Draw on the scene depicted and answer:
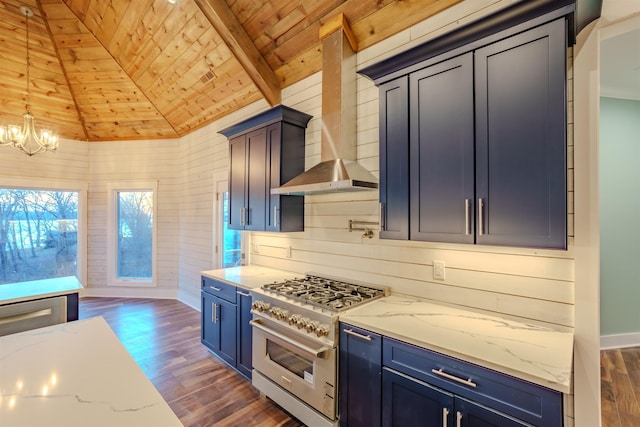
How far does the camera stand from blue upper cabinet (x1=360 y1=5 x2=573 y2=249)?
4.84 ft

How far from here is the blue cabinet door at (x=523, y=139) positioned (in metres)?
1.46

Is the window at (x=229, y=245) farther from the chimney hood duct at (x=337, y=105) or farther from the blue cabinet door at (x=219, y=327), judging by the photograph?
the chimney hood duct at (x=337, y=105)

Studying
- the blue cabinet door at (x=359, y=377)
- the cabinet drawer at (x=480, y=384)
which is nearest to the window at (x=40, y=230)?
the blue cabinet door at (x=359, y=377)

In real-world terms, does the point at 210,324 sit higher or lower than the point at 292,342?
lower

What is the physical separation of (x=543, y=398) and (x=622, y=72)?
3709mm

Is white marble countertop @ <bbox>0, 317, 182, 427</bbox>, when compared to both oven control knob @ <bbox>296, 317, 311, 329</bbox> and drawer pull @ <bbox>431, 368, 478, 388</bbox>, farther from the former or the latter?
drawer pull @ <bbox>431, 368, 478, 388</bbox>

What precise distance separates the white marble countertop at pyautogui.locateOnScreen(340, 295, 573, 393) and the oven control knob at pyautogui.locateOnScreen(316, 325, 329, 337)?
138 mm

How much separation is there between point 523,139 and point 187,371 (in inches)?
137

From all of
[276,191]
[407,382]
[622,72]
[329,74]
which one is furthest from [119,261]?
[622,72]

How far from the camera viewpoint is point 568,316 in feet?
5.49

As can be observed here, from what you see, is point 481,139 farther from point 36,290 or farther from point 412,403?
point 36,290

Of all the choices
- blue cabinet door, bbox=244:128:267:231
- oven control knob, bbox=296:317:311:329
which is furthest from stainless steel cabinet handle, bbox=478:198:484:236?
blue cabinet door, bbox=244:128:267:231

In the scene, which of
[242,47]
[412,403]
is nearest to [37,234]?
[242,47]

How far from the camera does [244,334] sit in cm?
281
